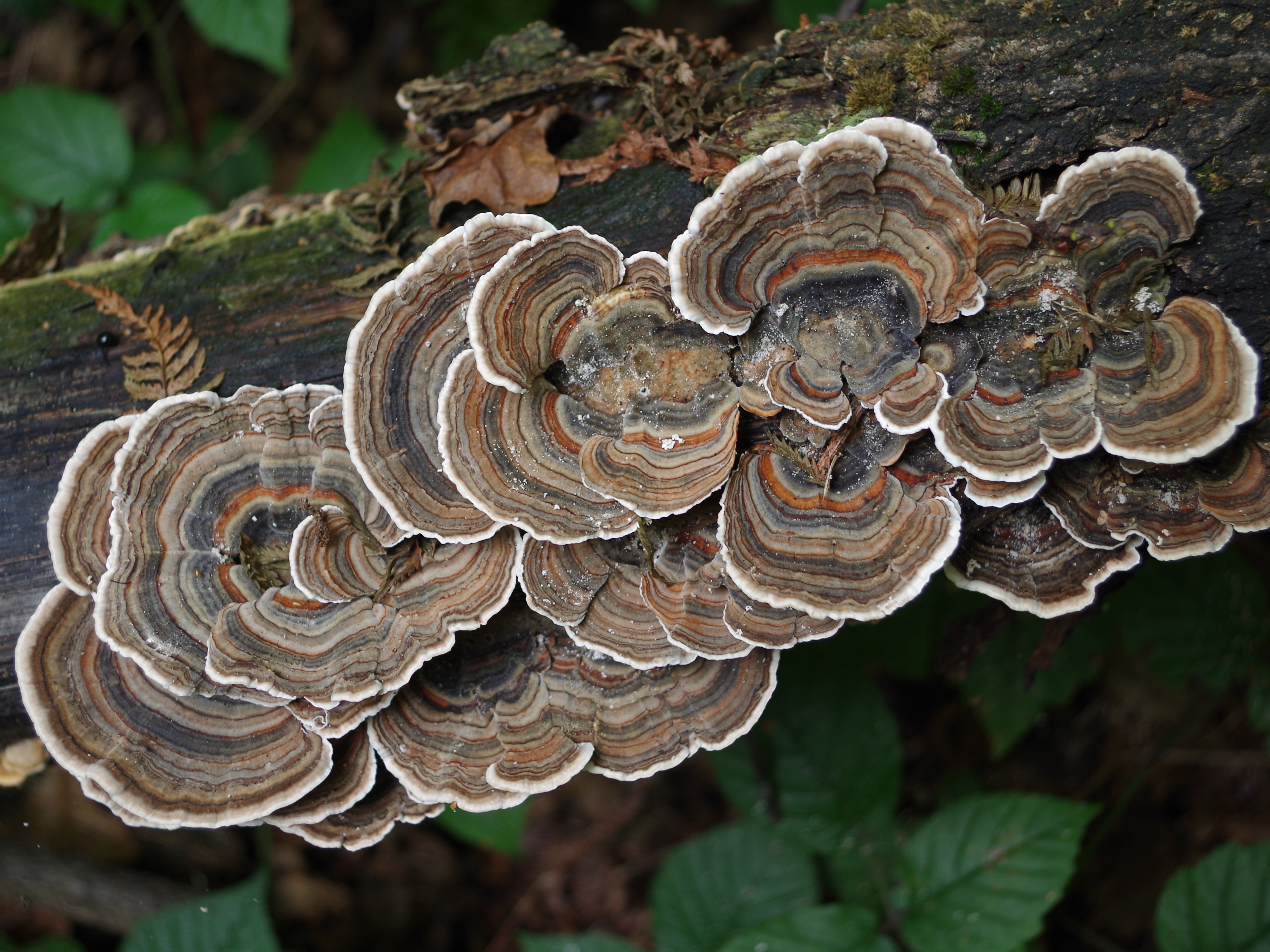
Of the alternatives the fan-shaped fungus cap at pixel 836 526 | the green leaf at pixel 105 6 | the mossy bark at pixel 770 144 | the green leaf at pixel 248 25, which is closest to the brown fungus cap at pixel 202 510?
the mossy bark at pixel 770 144

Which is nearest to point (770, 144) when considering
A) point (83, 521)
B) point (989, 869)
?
point (83, 521)

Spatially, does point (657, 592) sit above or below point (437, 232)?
below

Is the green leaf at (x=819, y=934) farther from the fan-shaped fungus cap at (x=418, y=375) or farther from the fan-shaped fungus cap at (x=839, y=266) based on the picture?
the fan-shaped fungus cap at (x=839, y=266)

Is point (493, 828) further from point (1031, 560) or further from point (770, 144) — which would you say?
point (770, 144)

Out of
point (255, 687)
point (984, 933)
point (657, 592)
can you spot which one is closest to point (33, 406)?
point (255, 687)

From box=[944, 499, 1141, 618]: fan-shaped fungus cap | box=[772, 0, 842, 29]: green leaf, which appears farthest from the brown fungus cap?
box=[772, 0, 842, 29]: green leaf

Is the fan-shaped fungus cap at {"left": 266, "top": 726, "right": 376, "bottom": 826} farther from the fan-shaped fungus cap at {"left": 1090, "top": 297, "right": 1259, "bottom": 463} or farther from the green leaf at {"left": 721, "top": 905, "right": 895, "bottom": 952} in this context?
the fan-shaped fungus cap at {"left": 1090, "top": 297, "right": 1259, "bottom": 463}

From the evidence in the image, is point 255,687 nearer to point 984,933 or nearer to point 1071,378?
point 1071,378
